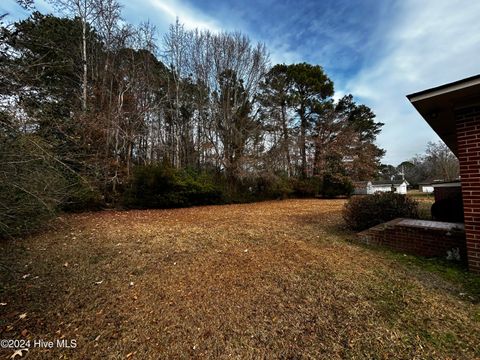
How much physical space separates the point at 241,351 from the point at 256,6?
9.90 meters

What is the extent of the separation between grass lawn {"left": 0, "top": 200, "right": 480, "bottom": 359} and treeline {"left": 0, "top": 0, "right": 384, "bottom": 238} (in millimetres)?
3200

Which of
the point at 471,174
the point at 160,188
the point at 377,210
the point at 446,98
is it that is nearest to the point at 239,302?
the point at 471,174

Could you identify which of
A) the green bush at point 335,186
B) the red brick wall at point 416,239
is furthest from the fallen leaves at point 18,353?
the green bush at point 335,186

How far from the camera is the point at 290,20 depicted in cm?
877

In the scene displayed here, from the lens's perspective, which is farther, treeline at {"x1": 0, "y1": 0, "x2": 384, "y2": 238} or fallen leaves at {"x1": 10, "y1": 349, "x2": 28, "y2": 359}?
treeline at {"x1": 0, "y1": 0, "x2": 384, "y2": 238}

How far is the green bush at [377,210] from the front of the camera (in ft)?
16.2

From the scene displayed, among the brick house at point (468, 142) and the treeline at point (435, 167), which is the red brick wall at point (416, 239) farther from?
the treeline at point (435, 167)

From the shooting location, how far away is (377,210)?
16.3ft

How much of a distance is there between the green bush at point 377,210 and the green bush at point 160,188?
7.39m

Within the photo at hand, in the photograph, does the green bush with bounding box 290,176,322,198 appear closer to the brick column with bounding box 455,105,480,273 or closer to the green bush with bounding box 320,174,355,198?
the green bush with bounding box 320,174,355,198

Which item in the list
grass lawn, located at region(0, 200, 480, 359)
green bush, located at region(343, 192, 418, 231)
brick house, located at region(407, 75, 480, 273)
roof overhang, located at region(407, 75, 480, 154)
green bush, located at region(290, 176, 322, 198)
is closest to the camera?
grass lawn, located at region(0, 200, 480, 359)

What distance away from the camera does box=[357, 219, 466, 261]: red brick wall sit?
3.44 m

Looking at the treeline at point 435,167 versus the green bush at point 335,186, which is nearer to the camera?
the green bush at point 335,186

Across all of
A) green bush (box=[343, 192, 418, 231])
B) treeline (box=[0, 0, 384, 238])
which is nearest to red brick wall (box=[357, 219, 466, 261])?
green bush (box=[343, 192, 418, 231])
